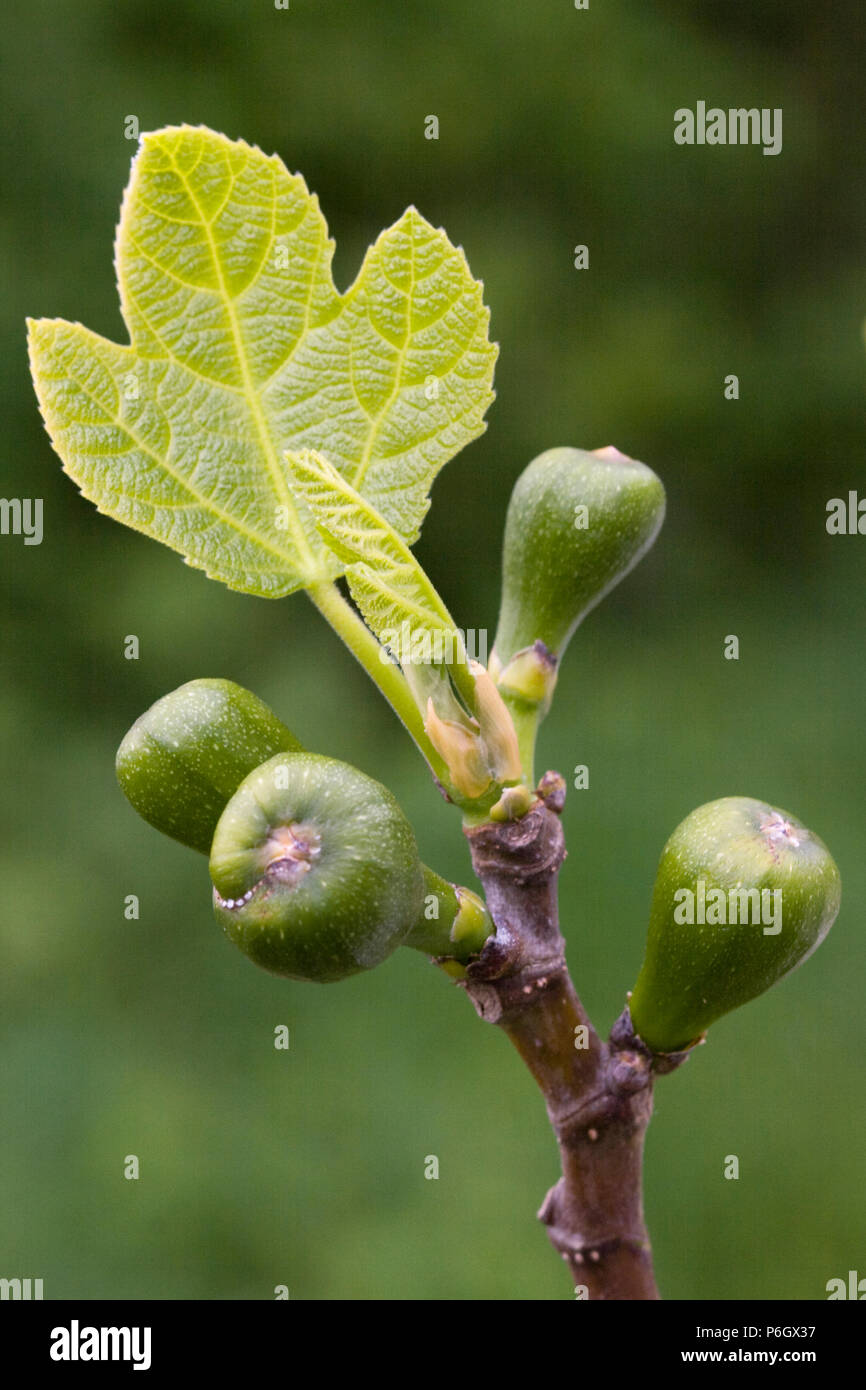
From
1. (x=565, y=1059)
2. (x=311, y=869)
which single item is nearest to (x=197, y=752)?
(x=311, y=869)

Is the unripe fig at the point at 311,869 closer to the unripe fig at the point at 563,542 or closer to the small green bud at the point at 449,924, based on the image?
the small green bud at the point at 449,924

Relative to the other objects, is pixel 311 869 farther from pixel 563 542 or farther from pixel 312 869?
pixel 563 542

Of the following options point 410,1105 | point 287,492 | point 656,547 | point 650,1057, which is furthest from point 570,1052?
point 656,547

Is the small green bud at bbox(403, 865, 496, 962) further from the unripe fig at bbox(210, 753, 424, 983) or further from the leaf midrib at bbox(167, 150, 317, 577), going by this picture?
the leaf midrib at bbox(167, 150, 317, 577)

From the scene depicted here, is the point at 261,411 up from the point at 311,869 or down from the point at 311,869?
up

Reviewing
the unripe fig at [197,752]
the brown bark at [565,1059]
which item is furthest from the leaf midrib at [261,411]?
the brown bark at [565,1059]
